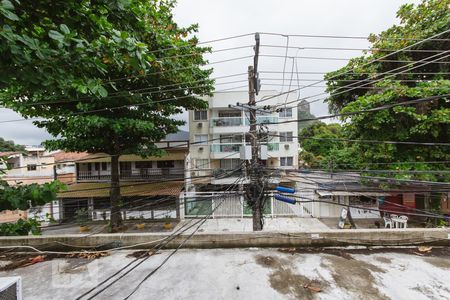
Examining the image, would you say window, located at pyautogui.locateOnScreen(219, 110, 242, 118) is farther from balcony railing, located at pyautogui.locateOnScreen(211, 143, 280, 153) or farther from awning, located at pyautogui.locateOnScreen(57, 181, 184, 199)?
awning, located at pyautogui.locateOnScreen(57, 181, 184, 199)

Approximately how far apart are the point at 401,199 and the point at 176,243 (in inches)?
542

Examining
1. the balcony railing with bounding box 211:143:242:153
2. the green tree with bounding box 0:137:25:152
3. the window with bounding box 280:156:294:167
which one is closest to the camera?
the green tree with bounding box 0:137:25:152

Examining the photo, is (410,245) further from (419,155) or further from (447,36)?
(447,36)

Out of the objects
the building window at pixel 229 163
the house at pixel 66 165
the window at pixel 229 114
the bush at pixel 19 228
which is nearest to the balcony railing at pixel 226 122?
the window at pixel 229 114

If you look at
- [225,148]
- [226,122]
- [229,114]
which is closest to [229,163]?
[225,148]

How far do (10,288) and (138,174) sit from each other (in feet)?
46.0

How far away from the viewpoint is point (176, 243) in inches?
114

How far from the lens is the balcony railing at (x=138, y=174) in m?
14.4

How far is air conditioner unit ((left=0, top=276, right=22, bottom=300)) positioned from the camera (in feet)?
4.86

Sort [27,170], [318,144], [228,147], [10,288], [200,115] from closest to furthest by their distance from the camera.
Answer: [10,288]
[228,147]
[200,115]
[27,170]
[318,144]

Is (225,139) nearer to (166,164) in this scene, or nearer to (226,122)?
(226,122)

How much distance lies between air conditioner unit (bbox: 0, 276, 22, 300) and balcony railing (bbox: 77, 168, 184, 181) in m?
13.0

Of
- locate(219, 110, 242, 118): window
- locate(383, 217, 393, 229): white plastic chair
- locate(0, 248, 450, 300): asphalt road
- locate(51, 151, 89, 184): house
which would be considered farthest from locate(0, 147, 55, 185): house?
locate(383, 217, 393, 229): white plastic chair

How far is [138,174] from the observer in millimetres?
14695
